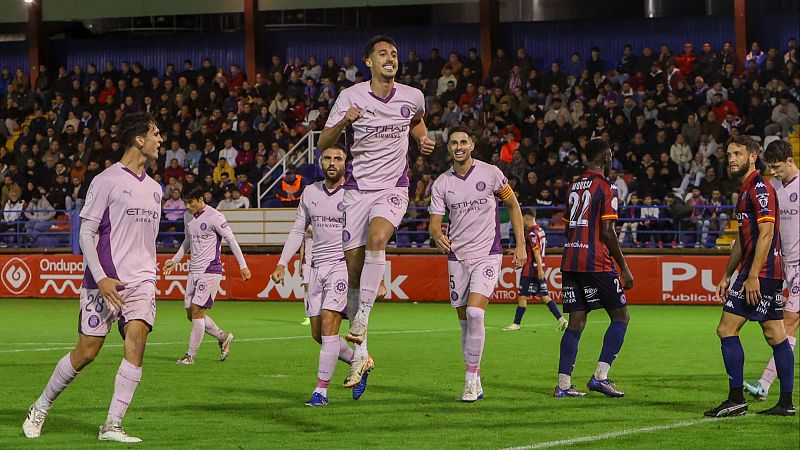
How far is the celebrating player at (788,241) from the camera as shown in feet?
37.7

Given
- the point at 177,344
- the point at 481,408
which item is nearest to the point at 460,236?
the point at 481,408

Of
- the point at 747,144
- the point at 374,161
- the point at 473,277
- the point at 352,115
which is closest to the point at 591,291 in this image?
the point at 473,277

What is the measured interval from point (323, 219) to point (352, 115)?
3.21 meters

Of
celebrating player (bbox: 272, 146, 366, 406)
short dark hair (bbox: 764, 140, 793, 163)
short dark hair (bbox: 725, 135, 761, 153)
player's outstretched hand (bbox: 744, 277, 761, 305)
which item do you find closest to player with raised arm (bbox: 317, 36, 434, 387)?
celebrating player (bbox: 272, 146, 366, 406)

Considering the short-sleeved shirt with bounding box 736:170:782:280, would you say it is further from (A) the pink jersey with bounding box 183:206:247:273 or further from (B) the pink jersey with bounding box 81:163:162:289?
(A) the pink jersey with bounding box 183:206:247:273

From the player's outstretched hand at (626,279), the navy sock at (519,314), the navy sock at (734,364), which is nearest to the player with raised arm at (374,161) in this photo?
the player's outstretched hand at (626,279)

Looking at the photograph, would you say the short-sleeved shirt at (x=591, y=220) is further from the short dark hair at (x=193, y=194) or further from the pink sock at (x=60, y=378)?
the short dark hair at (x=193, y=194)

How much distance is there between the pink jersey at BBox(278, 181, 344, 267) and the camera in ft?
41.8

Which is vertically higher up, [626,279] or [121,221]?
[121,221]

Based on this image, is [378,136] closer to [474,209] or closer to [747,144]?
[474,209]

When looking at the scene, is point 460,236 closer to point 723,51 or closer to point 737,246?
point 737,246

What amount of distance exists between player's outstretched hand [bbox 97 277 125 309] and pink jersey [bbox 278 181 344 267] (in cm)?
401

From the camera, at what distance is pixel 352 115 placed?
9.71 metres

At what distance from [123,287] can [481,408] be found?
3506 mm
